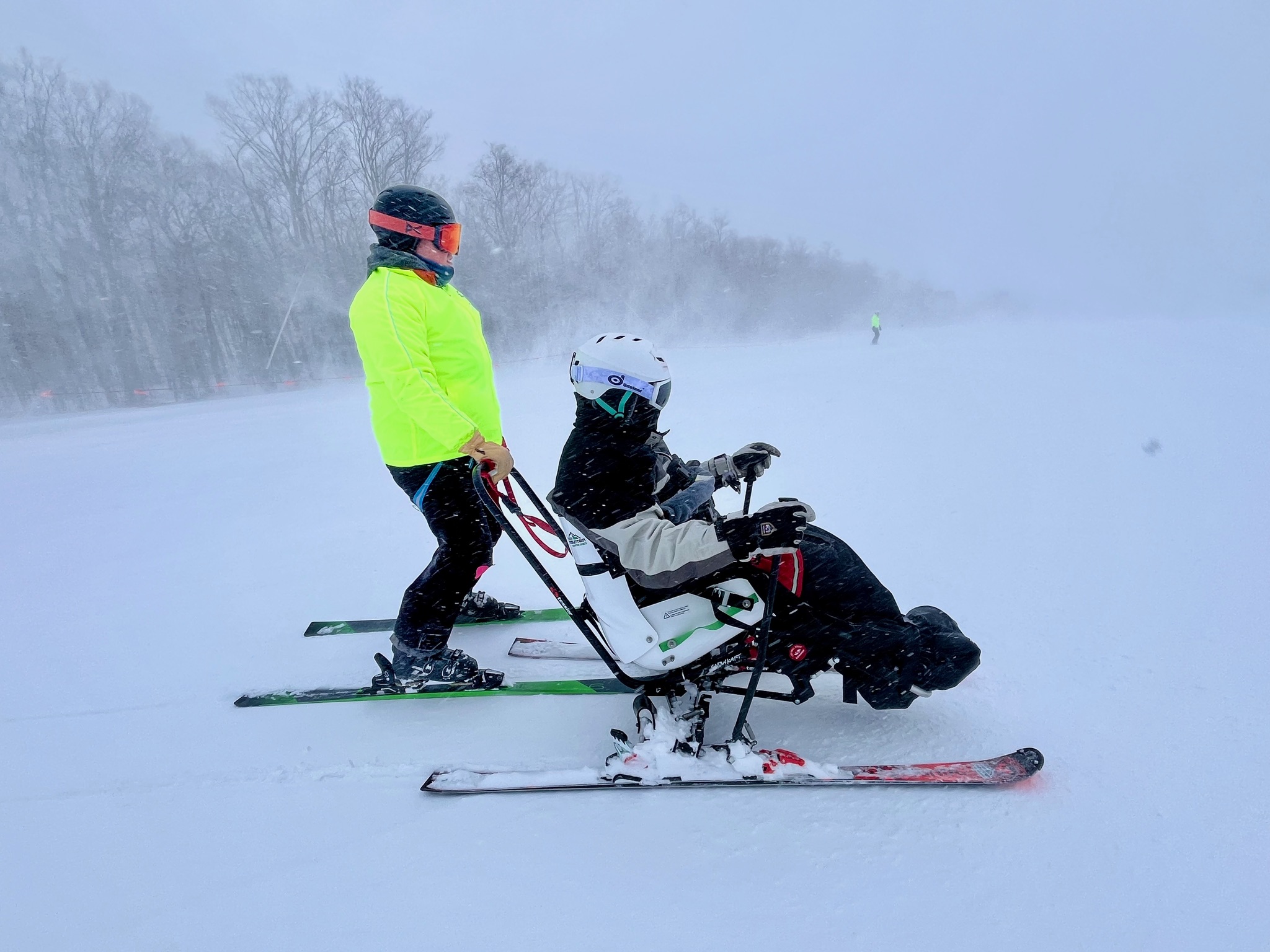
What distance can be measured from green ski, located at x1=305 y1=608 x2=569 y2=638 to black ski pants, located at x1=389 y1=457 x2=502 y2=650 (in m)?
0.78

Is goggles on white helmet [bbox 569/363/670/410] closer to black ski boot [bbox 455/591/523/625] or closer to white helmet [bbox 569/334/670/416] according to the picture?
white helmet [bbox 569/334/670/416]

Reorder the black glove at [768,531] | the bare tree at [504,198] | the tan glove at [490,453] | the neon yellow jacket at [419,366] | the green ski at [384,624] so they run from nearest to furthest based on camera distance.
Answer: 1. the black glove at [768,531]
2. the tan glove at [490,453]
3. the neon yellow jacket at [419,366]
4. the green ski at [384,624]
5. the bare tree at [504,198]

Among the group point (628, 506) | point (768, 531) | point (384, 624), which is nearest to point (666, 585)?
point (628, 506)

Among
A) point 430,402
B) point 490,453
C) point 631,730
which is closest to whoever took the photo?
point 490,453

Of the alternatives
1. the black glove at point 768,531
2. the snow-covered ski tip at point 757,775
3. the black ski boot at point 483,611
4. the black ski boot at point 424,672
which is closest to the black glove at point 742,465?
the black glove at point 768,531

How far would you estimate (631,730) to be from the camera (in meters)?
2.87

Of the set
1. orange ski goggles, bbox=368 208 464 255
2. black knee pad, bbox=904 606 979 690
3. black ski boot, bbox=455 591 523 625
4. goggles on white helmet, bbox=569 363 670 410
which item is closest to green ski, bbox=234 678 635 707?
black ski boot, bbox=455 591 523 625

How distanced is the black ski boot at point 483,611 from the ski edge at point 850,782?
1.63 metres

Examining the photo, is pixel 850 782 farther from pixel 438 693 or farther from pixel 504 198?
pixel 504 198

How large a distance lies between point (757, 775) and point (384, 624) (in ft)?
8.47

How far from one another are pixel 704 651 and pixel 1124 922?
150 cm

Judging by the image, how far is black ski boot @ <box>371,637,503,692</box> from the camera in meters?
3.20

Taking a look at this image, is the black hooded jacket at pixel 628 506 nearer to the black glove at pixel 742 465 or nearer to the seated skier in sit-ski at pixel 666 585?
the seated skier in sit-ski at pixel 666 585

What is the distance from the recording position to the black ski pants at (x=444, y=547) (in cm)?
309
